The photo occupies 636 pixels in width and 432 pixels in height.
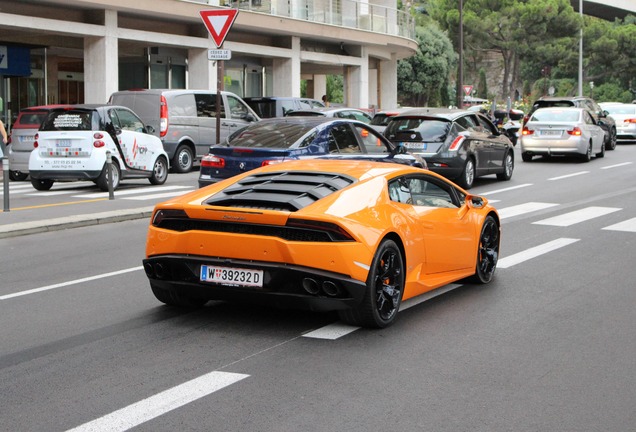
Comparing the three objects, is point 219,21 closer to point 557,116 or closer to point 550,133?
point 550,133

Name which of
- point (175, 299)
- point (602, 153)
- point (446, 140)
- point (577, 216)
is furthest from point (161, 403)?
point (602, 153)

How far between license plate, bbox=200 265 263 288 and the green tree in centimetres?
6094

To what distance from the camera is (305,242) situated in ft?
22.2

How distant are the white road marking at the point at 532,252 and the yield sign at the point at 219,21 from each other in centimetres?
841

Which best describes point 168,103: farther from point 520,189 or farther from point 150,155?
point 520,189

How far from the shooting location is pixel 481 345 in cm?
677

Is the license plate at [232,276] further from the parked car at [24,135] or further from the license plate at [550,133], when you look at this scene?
the license plate at [550,133]

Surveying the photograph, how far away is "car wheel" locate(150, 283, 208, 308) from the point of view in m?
7.66

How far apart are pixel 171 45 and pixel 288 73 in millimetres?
7081

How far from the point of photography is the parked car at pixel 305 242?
6.79 metres

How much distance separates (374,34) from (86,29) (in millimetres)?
15898

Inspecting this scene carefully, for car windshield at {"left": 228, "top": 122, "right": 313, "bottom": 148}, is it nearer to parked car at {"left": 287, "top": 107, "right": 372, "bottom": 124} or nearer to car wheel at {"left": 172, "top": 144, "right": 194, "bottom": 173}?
parked car at {"left": 287, "top": 107, "right": 372, "bottom": 124}

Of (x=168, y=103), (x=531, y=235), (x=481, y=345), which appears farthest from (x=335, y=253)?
(x=168, y=103)

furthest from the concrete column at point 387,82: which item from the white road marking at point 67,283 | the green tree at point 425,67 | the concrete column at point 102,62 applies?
the white road marking at point 67,283
